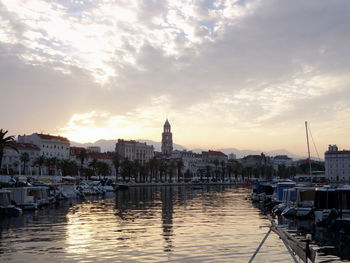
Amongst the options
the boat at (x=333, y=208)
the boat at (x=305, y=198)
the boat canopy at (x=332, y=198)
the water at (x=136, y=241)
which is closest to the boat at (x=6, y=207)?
the water at (x=136, y=241)

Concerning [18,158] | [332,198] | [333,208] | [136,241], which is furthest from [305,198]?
[18,158]

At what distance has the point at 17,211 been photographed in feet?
177

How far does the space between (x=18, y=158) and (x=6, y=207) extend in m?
127

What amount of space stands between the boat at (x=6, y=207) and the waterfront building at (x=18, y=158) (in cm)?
11364

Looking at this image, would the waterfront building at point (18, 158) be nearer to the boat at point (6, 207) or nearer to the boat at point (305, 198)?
the boat at point (6, 207)

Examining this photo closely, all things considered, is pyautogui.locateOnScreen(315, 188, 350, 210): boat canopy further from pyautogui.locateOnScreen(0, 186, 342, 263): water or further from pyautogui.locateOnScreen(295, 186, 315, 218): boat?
pyautogui.locateOnScreen(0, 186, 342, 263): water

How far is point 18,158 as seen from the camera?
17162 cm

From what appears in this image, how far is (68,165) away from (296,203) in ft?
396

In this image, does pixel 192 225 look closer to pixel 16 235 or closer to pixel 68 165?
pixel 16 235

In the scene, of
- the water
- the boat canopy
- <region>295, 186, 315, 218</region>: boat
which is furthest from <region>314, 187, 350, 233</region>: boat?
<region>295, 186, 315, 218</region>: boat

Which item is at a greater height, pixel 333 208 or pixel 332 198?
pixel 332 198

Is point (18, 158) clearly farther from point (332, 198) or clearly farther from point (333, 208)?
point (333, 208)

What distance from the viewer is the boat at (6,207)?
5297 cm

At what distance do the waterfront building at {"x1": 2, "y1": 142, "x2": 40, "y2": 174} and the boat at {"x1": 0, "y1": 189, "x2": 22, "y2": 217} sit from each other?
114m
